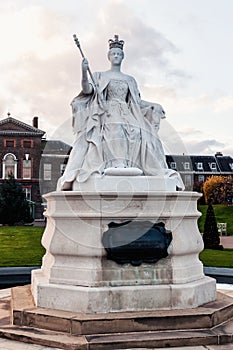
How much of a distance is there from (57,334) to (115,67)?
4.75m

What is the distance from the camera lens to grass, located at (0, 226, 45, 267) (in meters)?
15.5

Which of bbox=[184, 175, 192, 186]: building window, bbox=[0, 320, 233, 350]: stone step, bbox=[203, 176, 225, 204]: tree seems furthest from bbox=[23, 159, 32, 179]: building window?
bbox=[0, 320, 233, 350]: stone step

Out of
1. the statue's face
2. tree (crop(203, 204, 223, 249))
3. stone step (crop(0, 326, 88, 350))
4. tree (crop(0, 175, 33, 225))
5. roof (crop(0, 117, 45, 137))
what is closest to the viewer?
stone step (crop(0, 326, 88, 350))

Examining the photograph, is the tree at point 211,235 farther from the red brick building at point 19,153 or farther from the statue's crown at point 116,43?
the red brick building at point 19,153

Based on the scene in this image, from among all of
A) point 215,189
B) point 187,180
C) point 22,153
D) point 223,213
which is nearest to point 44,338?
point 187,180

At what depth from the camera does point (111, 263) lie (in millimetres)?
6438

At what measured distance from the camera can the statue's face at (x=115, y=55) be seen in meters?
8.16

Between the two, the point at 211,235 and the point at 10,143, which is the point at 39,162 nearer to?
the point at 211,235

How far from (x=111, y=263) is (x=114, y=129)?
7.67 ft

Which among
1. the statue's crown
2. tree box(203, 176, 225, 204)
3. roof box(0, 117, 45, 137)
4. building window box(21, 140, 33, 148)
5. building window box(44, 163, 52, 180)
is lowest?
building window box(44, 163, 52, 180)

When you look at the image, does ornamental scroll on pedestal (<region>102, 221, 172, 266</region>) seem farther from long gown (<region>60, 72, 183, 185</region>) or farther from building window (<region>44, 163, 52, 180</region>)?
building window (<region>44, 163, 52, 180</region>)

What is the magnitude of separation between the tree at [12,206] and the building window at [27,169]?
12349 millimetres

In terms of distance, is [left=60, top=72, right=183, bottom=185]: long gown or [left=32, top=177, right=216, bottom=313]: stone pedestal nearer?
[left=32, top=177, right=216, bottom=313]: stone pedestal

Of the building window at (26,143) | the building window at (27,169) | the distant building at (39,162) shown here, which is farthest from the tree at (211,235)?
the building window at (27,169)
